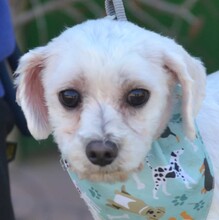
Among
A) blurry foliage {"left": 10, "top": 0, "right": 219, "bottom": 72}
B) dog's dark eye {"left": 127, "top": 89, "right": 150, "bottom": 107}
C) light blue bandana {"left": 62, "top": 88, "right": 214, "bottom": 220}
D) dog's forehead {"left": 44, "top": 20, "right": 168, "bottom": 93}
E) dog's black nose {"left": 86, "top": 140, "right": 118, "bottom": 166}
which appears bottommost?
blurry foliage {"left": 10, "top": 0, "right": 219, "bottom": 72}

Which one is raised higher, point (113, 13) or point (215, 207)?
point (113, 13)

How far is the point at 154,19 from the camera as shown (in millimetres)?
4996

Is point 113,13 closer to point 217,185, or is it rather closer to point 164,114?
point 164,114

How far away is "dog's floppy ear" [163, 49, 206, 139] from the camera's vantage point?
2.40m

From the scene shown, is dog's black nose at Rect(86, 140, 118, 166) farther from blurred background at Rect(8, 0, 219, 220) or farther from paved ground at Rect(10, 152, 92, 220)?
blurred background at Rect(8, 0, 219, 220)

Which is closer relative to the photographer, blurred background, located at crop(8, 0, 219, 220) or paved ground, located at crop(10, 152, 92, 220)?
paved ground, located at crop(10, 152, 92, 220)

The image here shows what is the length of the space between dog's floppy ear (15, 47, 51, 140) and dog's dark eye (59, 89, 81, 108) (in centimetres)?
18

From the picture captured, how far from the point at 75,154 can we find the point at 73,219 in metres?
2.20

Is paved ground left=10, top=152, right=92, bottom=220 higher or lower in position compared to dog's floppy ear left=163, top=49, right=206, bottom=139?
lower

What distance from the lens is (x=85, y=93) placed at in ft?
7.79

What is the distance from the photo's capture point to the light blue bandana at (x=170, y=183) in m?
2.60

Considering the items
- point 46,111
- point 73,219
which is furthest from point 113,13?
point 73,219

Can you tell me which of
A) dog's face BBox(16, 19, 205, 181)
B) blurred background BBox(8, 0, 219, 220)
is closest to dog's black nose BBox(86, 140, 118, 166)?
dog's face BBox(16, 19, 205, 181)

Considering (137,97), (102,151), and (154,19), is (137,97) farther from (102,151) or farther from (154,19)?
(154,19)
